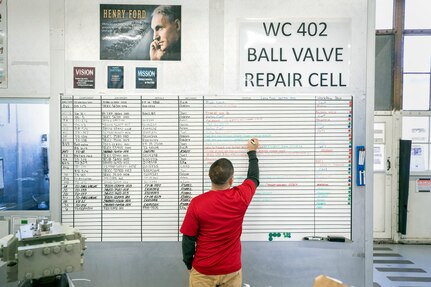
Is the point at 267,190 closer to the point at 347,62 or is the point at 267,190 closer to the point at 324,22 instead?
the point at 347,62

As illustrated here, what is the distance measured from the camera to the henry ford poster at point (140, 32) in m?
2.71

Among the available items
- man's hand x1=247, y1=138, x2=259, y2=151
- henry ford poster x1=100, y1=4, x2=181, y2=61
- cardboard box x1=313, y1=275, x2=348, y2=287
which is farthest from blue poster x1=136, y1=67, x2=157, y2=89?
cardboard box x1=313, y1=275, x2=348, y2=287

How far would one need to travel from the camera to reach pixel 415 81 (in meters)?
6.12

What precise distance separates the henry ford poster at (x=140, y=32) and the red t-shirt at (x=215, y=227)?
1.21 meters

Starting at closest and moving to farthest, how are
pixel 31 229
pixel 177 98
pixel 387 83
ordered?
1. pixel 31 229
2. pixel 177 98
3. pixel 387 83

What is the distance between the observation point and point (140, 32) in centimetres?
272

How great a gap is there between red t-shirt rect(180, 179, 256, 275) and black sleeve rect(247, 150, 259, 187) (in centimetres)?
28

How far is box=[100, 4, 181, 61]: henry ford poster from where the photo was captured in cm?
271

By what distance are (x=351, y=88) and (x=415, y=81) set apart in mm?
4252

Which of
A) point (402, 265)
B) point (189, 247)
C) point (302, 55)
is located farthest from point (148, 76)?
point (402, 265)

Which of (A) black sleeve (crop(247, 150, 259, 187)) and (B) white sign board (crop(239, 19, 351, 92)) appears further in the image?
(B) white sign board (crop(239, 19, 351, 92))

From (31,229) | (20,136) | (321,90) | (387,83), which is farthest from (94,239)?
(387,83)

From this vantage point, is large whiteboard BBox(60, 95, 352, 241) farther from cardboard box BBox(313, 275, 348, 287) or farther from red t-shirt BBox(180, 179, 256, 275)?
cardboard box BBox(313, 275, 348, 287)

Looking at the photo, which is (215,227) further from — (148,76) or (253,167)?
(148,76)
